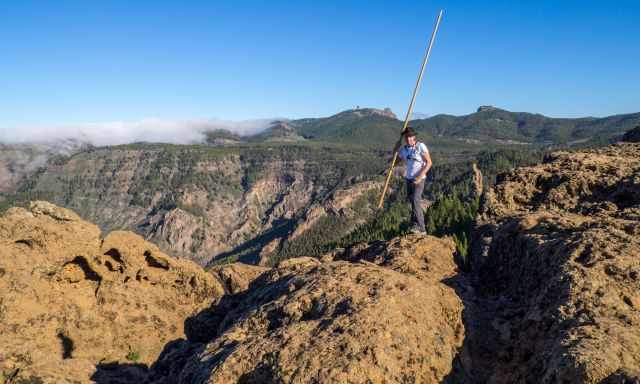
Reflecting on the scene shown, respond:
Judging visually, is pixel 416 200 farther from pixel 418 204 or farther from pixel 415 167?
pixel 415 167

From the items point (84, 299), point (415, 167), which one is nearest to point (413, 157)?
point (415, 167)

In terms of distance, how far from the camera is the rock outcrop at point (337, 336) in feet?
27.2

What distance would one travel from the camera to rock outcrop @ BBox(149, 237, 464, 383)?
8.28 meters

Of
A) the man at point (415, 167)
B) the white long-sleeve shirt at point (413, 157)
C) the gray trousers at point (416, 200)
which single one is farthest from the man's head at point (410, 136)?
the gray trousers at point (416, 200)

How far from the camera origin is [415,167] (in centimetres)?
1812

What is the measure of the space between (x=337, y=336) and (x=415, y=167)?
10.6m

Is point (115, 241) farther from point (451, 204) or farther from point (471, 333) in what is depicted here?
point (451, 204)

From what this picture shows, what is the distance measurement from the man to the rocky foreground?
2617 mm

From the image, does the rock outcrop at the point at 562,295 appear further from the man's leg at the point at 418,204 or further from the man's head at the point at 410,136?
the man's head at the point at 410,136

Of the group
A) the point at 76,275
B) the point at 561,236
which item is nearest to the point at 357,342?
the point at 561,236

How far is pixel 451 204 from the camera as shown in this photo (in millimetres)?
131375

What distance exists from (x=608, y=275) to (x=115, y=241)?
49.6 feet

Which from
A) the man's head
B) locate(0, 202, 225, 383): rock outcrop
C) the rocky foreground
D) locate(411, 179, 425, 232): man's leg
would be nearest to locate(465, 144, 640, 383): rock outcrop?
the rocky foreground

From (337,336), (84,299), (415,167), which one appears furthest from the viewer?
(415,167)
